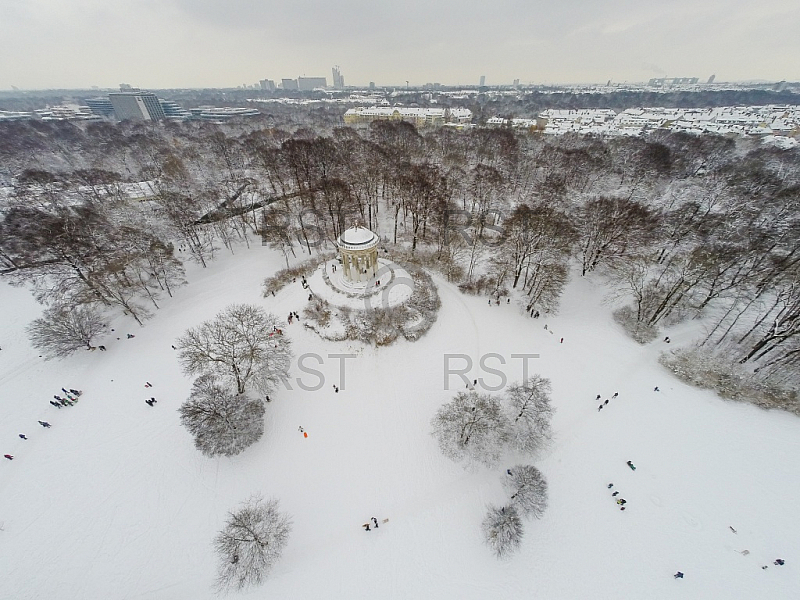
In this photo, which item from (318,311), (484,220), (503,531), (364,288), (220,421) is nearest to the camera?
(503,531)

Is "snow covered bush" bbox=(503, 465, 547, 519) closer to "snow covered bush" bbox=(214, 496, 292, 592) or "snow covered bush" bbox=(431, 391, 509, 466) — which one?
"snow covered bush" bbox=(431, 391, 509, 466)

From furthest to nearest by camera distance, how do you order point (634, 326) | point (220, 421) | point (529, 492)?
point (634, 326) < point (220, 421) < point (529, 492)

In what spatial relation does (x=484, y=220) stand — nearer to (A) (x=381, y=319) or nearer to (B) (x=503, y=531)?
(A) (x=381, y=319)

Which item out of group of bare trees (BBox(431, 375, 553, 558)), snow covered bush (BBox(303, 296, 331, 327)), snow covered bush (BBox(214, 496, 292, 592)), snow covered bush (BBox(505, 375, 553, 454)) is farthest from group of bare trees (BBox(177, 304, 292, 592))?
snow covered bush (BBox(505, 375, 553, 454))

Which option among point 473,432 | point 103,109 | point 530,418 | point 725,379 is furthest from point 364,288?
point 103,109

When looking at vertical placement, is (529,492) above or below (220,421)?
below

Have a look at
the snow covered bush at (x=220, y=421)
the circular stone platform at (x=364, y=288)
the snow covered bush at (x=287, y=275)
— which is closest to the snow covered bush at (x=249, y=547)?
the snow covered bush at (x=220, y=421)

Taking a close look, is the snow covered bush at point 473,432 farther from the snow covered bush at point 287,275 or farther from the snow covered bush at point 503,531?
the snow covered bush at point 287,275
